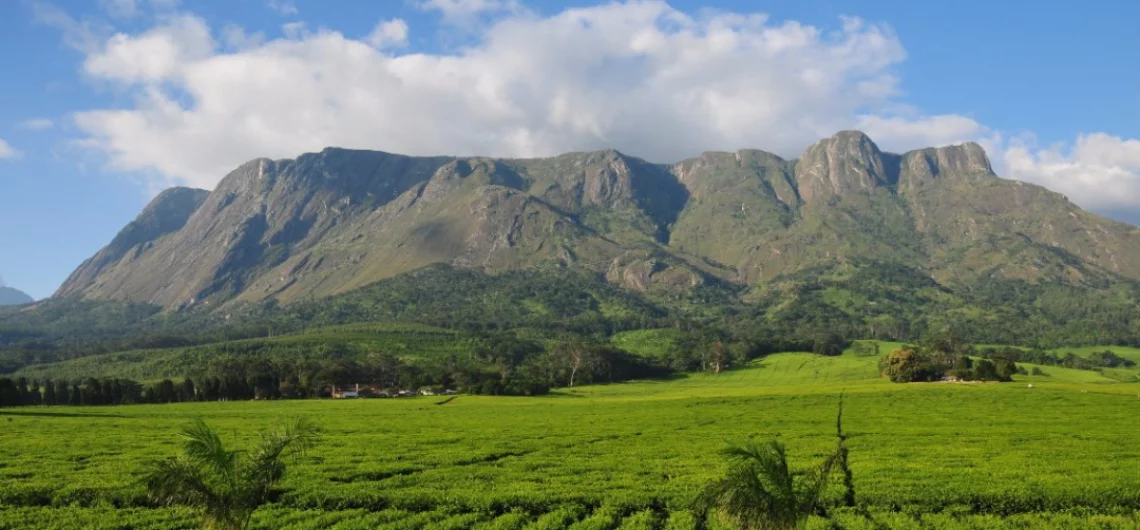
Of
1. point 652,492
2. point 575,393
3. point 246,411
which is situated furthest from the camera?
point 575,393

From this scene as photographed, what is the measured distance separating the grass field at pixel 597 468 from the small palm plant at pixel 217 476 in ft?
38.9

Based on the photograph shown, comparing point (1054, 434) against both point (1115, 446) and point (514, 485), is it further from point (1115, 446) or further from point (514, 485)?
Result: point (514, 485)

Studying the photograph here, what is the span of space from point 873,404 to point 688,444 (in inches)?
1906

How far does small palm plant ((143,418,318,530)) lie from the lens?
16.8m

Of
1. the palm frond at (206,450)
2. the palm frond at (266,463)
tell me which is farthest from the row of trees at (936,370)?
the palm frond at (206,450)

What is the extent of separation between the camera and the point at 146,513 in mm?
30797

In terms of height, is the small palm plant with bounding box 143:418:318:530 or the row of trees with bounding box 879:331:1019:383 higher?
the small palm plant with bounding box 143:418:318:530

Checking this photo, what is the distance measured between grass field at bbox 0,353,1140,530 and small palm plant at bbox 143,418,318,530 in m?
11.9

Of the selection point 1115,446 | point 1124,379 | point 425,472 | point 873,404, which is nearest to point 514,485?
point 425,472

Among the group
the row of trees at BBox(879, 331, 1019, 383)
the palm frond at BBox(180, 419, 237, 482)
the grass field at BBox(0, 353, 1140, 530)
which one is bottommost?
the row of trees at BBox(879, 331, 1019, 383)

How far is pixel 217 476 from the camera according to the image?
57.4 feet

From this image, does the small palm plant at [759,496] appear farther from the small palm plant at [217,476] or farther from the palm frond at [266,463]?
the small palm plant at [217,476]

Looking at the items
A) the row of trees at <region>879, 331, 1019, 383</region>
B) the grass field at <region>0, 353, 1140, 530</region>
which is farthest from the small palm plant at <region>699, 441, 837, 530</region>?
the row of trees at <region>879, 331, 1019, 383</region>

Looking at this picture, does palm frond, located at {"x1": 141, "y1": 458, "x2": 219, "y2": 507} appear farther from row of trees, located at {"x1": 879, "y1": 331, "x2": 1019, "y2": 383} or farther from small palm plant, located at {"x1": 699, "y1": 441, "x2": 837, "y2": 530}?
row of trees, located at {"x1": 879, "y1": 331, "x2": 1019, "y2": 383}
